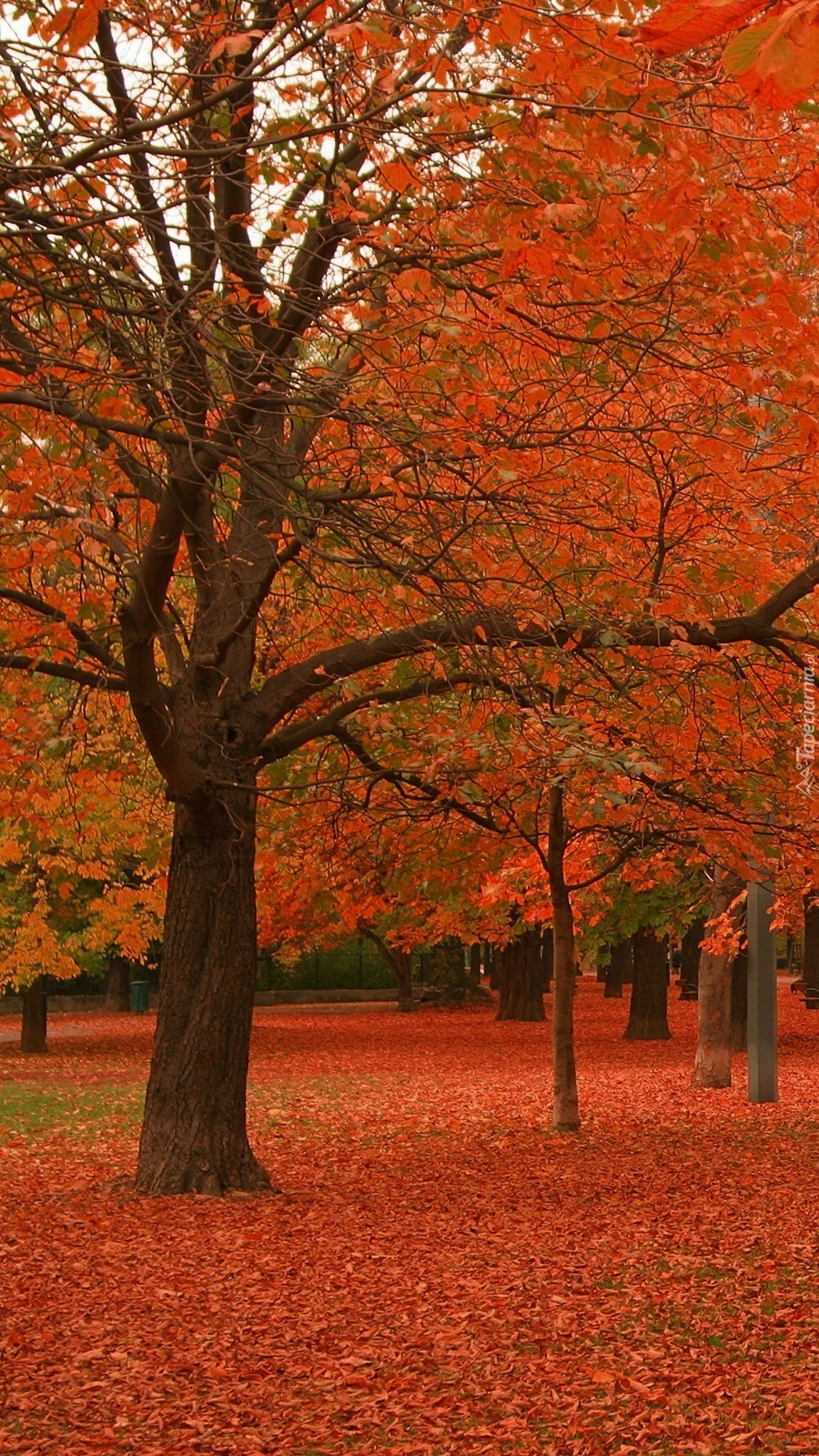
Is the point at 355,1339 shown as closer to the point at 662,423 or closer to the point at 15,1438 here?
the point at 15,1438

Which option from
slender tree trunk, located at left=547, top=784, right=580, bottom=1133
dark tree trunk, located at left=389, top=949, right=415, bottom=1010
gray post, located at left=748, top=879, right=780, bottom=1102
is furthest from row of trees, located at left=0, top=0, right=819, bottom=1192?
dark tree trunk, located at left=389, top=949, right=415, bottom=1010

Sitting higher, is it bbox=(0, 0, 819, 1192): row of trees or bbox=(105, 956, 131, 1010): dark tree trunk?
bbox=(0, 0, 819, 1192): row of trees

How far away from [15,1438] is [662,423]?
5295mm

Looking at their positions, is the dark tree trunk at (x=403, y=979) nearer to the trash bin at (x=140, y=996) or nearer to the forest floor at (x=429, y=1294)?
the trash bin at (x=140, y=996)

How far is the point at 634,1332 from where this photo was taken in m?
6.68

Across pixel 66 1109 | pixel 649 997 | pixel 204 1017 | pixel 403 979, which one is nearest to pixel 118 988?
pixel 403 979

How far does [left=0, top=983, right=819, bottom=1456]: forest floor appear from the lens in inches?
219

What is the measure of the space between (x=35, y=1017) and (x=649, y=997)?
10807 mm

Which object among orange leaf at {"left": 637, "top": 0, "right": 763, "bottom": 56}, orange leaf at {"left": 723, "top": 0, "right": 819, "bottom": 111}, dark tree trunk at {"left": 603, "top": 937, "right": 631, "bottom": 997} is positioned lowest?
dark tree trunk at {"left": 603, "top": 937, "right": 631, "bottom": 997}

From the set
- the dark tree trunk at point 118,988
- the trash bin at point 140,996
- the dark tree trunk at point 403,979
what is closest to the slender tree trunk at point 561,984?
the dark tree trunk at point 403,979

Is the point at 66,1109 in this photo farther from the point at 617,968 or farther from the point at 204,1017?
the point at 617,968

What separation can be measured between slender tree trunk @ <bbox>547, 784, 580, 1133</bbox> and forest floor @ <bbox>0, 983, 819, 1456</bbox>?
0.38 meters

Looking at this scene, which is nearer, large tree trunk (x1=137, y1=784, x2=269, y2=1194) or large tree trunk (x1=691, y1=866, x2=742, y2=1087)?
large tree trunk (x1=137, y1=784, x2=269, y2=1194)

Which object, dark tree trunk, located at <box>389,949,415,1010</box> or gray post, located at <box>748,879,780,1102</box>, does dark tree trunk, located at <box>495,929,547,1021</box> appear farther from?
gray post, located at <box>748,879,780,1102</box>
